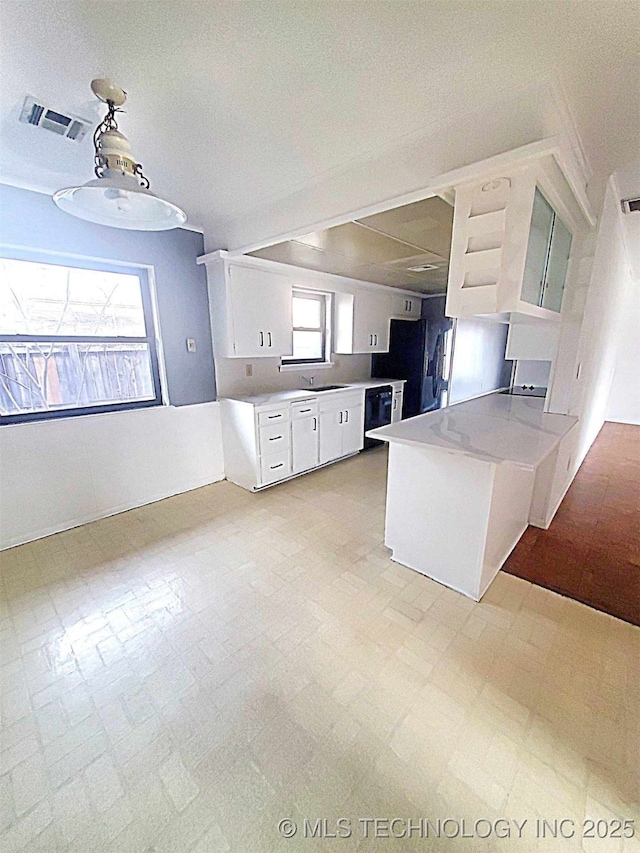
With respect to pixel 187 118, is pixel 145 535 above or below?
below

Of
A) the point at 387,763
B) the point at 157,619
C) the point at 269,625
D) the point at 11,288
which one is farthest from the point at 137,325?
the point at 387,763

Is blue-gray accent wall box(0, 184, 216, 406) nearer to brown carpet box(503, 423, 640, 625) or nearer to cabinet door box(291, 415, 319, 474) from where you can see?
cabinet door box(291, 415, 319, 474)

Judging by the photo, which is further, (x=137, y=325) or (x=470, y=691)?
(x=137, y=325)

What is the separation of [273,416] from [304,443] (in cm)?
55

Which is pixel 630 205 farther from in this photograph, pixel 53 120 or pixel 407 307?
pixel 53 120

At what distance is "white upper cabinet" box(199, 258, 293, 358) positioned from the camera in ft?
10.6

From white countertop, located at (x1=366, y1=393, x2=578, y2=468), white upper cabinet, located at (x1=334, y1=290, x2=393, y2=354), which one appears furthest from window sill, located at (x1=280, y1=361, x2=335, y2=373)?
white countertop, located at (x1=366, y1=393, x2=578, y2=468)

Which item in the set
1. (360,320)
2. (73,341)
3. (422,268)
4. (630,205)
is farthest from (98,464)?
(630,205)

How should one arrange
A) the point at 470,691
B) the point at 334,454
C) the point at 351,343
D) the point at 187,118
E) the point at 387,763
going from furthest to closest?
the point at 351,343
the point at 334,454
the point at 187,118
the point at 470,691
the point at 387,763

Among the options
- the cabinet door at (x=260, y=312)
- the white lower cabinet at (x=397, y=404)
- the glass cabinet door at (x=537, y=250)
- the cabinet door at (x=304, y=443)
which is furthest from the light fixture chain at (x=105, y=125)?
the white lower cabinet at (x=397, y=404)

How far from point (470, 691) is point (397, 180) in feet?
8.19

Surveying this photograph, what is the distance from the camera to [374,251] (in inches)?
119

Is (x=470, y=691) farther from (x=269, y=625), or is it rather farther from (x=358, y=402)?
(x=358, y=402)

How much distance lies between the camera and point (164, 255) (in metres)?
3.06
